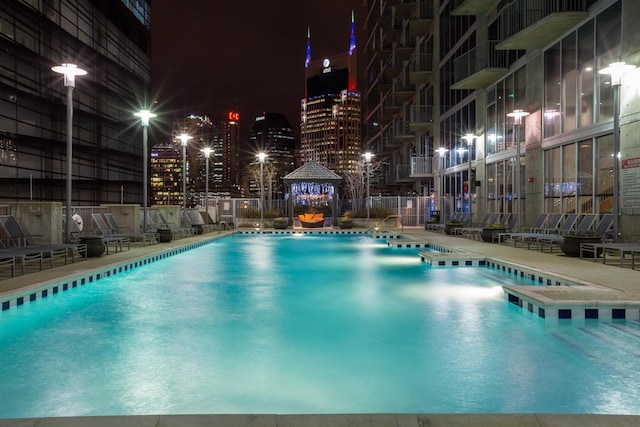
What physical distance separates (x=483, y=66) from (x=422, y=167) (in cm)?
1340

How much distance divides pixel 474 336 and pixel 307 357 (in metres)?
2.20

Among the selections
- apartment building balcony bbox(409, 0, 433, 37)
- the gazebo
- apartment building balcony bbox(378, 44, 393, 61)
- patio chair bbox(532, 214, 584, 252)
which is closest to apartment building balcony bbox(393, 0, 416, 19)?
apartment building balcony bbox(409, 0, 433, 37)

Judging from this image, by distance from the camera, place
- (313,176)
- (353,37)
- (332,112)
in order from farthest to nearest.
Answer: (332,112), (353,37), (313,176)

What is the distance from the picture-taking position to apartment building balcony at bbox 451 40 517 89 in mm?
21359

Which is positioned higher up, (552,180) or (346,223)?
(552,180)

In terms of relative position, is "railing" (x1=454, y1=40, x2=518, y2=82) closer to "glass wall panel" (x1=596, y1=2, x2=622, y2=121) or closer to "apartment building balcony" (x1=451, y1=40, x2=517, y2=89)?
"apartment building balcony" (x1=451, y1=40, x2=517, y2=89)

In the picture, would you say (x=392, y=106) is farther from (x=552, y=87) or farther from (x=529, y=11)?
(x=552, y=87)

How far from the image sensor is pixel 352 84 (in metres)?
163

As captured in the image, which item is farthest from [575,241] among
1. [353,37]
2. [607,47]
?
[353,37]

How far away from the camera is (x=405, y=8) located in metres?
37.8

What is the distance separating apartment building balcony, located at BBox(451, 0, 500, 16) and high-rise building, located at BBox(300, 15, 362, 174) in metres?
130

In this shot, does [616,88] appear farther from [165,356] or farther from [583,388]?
[165,356]

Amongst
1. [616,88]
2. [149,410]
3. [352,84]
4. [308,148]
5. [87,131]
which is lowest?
[149,410]

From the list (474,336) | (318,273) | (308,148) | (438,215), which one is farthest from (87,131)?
(308,148)
